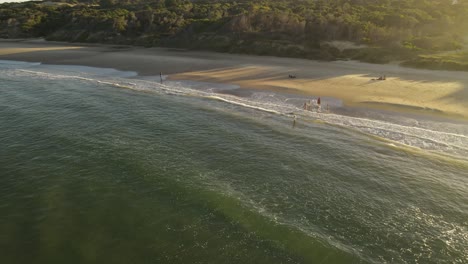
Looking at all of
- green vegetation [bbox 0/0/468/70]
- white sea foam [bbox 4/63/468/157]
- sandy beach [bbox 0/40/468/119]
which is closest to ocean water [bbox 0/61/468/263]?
white sea foam [bbox 4/63/468/157]

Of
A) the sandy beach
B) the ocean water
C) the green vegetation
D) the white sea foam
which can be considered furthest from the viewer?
the green vegetation

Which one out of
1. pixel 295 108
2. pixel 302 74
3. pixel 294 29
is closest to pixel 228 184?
pixel 295 108

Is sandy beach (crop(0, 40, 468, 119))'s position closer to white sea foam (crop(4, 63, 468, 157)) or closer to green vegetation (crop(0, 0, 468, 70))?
white sea foam (crop(4, 63, 468, 157))

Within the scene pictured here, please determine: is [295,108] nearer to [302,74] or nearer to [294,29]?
[302,74]

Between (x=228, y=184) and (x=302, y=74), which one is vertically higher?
(x=302, y=74)

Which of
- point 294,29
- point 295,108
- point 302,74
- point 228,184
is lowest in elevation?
point 228,184

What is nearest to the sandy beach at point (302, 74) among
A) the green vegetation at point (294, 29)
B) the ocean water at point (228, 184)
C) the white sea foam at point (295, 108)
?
the white sea foam at point (295, 108)

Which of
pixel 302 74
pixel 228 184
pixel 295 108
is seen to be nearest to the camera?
pixel 228 184

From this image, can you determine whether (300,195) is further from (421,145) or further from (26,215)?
(26,215)
